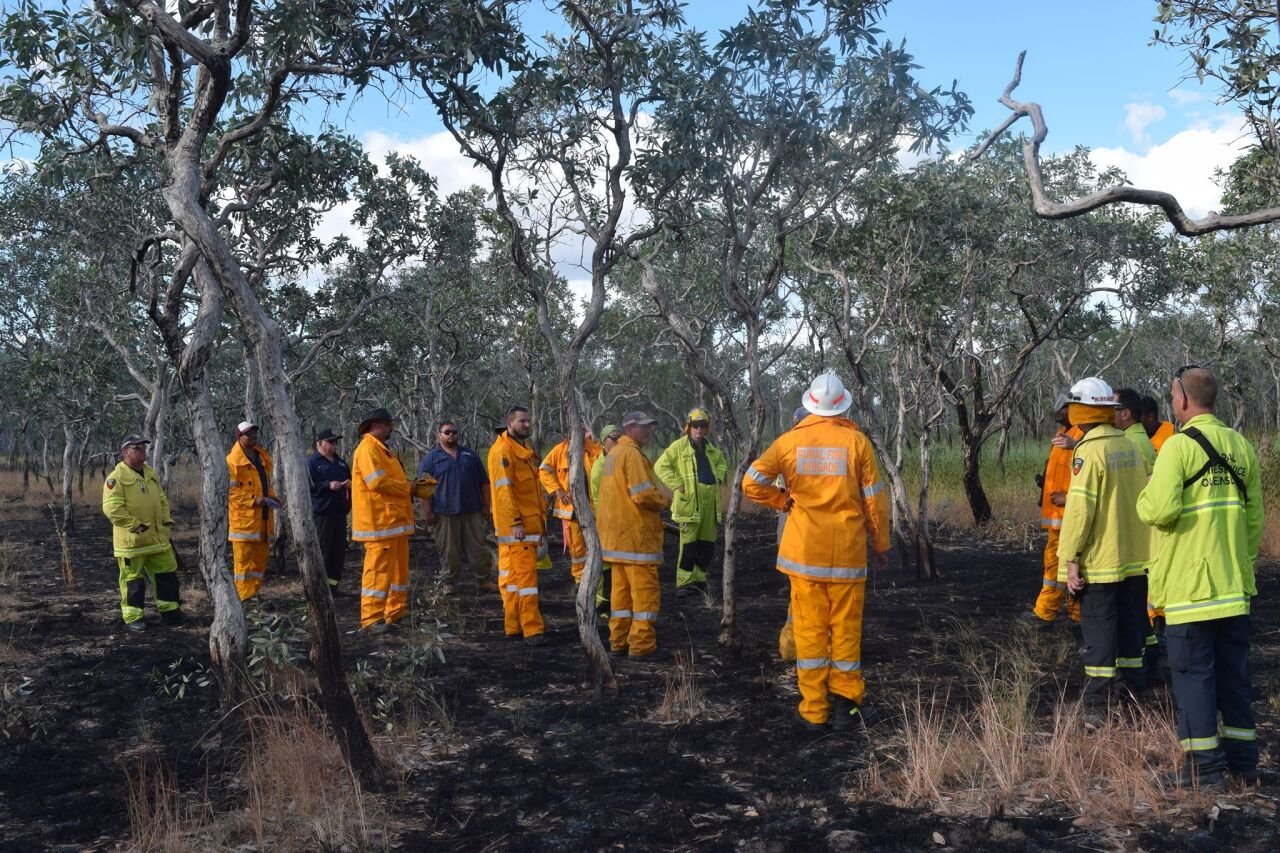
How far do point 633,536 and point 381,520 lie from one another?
2.37 meters

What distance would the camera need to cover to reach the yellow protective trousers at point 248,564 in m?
9.23

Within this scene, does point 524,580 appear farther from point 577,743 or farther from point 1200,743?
point 1200,743

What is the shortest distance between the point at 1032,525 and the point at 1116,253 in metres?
5.13

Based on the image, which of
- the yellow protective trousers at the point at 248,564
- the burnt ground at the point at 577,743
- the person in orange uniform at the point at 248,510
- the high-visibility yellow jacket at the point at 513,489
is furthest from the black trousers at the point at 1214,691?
the yellow protective trousers at the point at 248,564

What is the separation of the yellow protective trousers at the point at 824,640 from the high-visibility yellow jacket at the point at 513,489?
292 cm

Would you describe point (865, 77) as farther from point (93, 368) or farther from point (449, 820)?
point (93, 368)

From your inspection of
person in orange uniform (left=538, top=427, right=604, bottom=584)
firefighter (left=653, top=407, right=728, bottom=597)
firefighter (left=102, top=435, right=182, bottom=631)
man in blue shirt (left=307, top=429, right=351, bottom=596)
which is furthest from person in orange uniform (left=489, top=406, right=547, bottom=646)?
firefighter (left=102, top=435, right=182, bottom=631)

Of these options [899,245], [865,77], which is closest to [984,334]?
[899,245]

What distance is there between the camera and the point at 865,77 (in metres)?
6.89

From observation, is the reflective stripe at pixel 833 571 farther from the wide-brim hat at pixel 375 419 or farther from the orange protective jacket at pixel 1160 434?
the wide-brim hat at pixel 375 419

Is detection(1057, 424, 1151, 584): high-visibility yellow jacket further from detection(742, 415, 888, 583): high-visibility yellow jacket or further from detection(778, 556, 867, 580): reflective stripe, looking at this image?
detection(778, 556, 867, 580): reflective stripe

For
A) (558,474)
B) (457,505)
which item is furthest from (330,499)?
(558,474)

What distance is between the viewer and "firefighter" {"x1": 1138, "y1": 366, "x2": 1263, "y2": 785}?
404 cm

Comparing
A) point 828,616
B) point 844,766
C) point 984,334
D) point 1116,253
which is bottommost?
point 844,766
